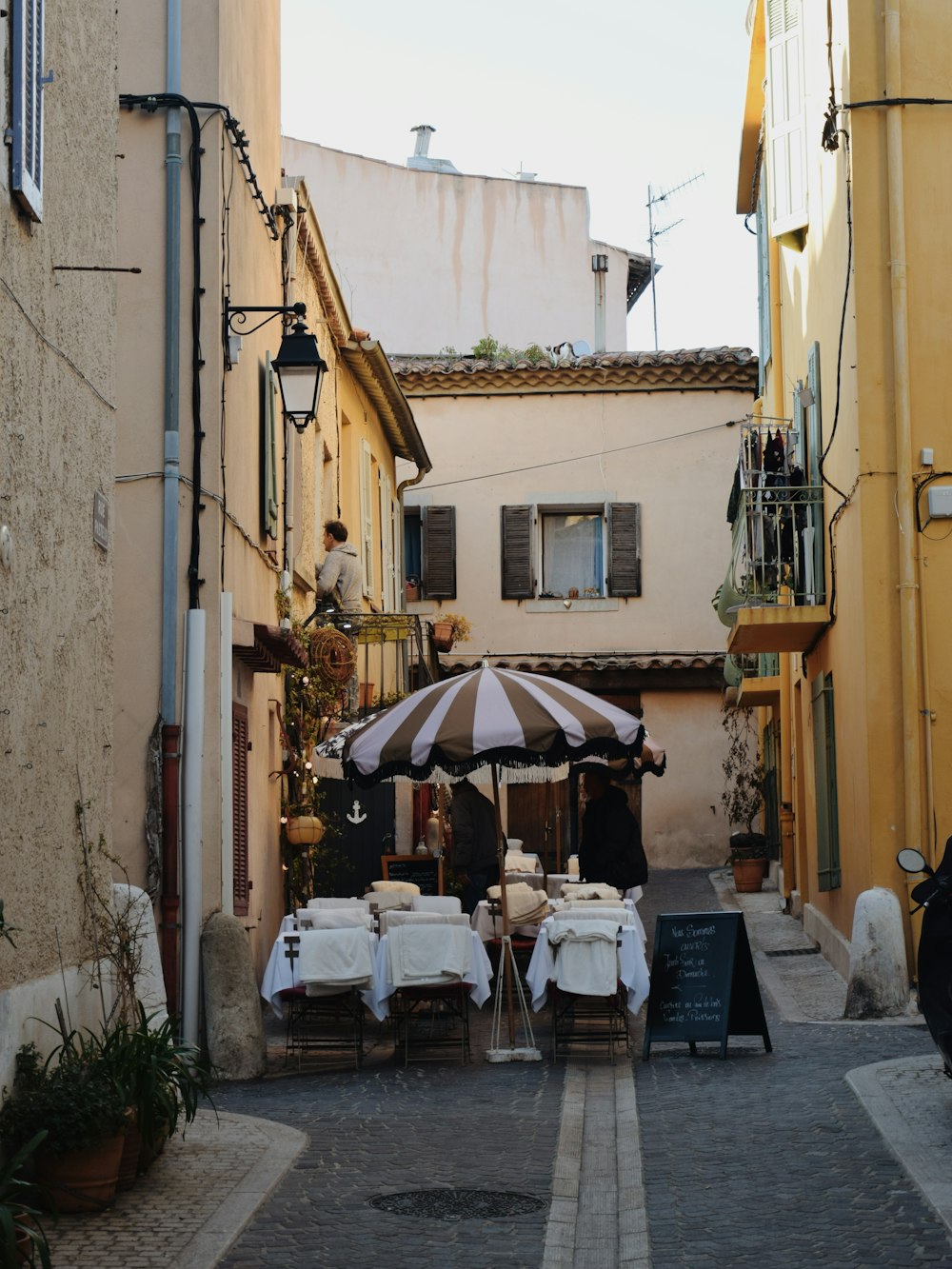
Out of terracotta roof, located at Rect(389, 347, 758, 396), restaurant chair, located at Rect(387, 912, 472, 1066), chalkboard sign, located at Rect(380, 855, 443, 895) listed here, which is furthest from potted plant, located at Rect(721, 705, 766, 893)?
restaurant chair, located at Rect(387, 912, 472, 1066)

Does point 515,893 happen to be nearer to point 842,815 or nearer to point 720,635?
point 842,815

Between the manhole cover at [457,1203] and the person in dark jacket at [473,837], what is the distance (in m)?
7.46

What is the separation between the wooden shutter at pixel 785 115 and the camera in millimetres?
17000

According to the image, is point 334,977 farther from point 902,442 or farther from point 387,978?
point 902,442

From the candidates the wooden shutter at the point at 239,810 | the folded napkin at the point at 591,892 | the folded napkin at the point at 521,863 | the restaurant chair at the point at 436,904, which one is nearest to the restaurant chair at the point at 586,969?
the folded napkin at the point at 591,892

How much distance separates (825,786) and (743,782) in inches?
386

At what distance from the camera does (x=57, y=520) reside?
7.61 meters

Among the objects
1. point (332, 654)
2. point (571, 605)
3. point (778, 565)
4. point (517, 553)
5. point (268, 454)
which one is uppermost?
point (517, 553)

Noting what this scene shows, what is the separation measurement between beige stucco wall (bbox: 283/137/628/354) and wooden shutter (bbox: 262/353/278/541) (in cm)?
1878

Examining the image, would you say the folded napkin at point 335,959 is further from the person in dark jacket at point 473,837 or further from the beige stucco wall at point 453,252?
the beige stucco wall at point 453,252

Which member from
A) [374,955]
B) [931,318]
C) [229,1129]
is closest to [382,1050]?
[374,955]

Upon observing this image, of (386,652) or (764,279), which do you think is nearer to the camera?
(764,279)

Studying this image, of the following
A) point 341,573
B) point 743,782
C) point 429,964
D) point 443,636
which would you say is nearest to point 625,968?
point 429,964

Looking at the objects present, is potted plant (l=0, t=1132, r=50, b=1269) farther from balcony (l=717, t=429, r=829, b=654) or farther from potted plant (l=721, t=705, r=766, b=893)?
potted plant (l=721, t=705, r=766, b=893)
